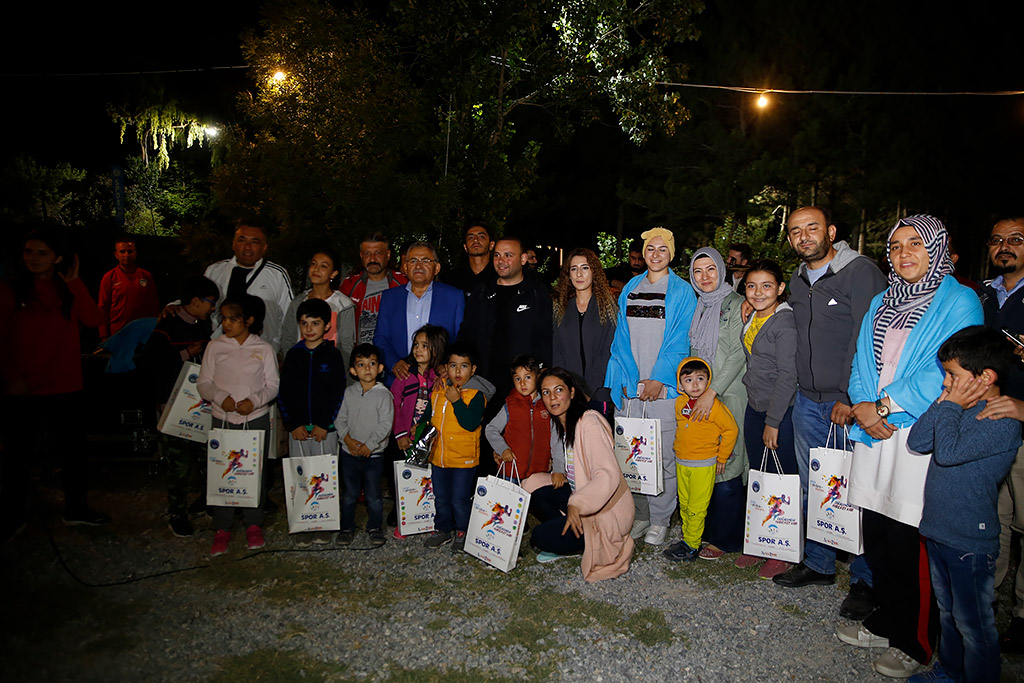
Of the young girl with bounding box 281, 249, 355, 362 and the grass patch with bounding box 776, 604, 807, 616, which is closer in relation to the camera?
the grass patch with bounding box 776, 604, 807, 616

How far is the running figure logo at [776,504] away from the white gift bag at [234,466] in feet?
11.0

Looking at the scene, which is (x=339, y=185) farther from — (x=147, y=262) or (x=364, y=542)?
(x=147, y=262)

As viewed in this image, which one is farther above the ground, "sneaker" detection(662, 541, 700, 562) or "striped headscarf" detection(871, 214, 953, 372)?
"striped headscarf" detection(871, 214, 953, 372)

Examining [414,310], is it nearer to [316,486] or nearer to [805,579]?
[316,486]

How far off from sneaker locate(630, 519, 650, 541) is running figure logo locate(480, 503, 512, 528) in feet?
3.65

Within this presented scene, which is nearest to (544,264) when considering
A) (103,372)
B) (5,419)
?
(103,372)

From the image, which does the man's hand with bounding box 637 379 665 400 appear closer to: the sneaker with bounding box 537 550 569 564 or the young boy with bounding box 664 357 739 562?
the young boy with bounding box 664 357 739 562

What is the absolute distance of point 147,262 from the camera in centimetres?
1619

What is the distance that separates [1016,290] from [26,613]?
6.01 metres

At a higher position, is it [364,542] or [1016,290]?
[1016,290]

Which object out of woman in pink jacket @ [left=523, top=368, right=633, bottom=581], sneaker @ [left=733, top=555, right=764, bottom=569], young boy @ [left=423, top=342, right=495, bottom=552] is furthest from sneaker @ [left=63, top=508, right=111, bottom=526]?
sneaker @ [left=733, top=555, right=764, bottom=569]

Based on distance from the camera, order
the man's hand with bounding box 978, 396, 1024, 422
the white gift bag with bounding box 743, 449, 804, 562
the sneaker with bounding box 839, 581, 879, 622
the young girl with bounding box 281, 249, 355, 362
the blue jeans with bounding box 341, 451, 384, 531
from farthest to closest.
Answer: the young girl with bounding box 281, 249, 355, 362
the blue jeans with bounding box 341, 451, 384, 531
the white gift bag with bounding box 743, 449, 804, 562
the sneaker with bounding box 839, 581, 879, 622
the man's hand with bounding box 978, 396, 1024, 422

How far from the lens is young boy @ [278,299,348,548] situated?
4902 mm

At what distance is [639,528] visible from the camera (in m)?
5.04
